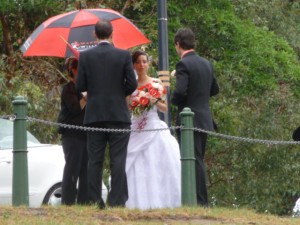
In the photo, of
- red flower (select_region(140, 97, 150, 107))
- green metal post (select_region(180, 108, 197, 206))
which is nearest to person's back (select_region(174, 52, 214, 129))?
Result: green metal post (select_region(180, 108, 197, 206))

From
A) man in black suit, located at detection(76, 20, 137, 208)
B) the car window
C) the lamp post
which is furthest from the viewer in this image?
the car window

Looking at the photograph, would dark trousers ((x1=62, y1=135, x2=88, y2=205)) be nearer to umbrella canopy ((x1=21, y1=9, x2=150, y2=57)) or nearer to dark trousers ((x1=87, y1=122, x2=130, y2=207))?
dark trousers ((x1=87, y1=122, x2=130, y2=207))

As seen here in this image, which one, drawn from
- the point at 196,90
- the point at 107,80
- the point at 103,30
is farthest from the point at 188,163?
the point at 103,30

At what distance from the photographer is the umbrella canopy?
12758 millimetres

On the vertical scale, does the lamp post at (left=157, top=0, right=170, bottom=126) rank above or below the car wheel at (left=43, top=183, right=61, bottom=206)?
above

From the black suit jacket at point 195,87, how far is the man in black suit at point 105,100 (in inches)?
38.4

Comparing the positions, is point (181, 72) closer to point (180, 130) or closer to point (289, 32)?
point (180, 130)

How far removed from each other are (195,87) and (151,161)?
1.18 metres

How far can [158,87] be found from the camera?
41.9 feet

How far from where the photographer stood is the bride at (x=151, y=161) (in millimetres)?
12859

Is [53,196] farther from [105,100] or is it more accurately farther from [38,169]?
[105,100]

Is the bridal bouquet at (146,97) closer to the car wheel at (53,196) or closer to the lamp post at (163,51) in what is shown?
the lamp post at (163,51)

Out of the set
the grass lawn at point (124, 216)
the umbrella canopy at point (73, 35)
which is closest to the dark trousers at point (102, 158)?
the grass lawn at point (124, 216)

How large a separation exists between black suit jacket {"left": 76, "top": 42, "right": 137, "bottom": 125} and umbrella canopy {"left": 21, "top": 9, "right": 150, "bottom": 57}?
1.36m
